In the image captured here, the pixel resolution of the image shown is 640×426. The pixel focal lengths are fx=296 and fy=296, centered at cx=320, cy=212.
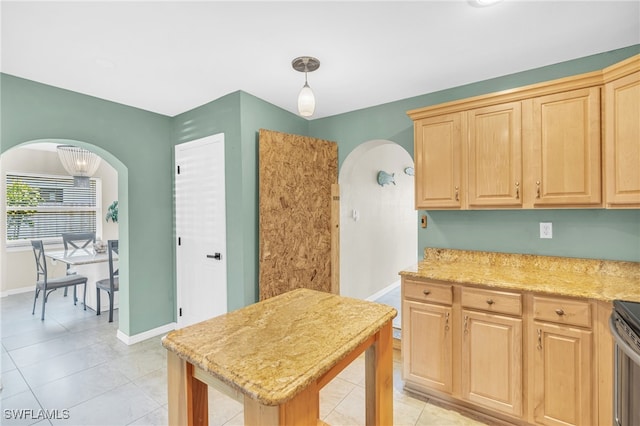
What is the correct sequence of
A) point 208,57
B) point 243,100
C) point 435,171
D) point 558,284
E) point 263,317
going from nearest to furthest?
1. point 263,317
2. point 558,284
3. point 208,57
4. point 435,171
5. point 243,100

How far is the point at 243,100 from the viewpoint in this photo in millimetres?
2764

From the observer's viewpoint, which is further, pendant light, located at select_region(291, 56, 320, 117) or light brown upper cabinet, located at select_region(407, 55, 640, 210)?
pendant light, located at select_region(291, 56, 320, 117)

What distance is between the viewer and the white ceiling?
1667 mm

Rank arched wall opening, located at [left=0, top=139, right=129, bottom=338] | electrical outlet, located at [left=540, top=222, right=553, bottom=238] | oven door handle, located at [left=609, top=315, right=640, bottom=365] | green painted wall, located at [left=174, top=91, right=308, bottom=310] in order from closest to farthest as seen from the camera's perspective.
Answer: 1. oven door handle, located at [left=609, top=315, right=640, bottom=365]
2. electrical outlet, located at [left=540, top=222, right=553, bottom=238]
3. green painted wall, located at [left=174, top=91, right=308, bottom=310]
4. arched wall opening, located at [left=0, top=139, right=129, bottom=338]

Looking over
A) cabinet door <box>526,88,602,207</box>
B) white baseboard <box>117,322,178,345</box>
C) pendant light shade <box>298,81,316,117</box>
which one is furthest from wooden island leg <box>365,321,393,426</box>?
white baseboard <box>117,322,178,345</box>

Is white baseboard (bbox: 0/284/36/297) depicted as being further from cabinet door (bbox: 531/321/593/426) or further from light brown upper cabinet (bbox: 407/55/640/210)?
cabinet door (bbox: 531/321/593/426)

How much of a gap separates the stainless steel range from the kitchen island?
0.97 meters

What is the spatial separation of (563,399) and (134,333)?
12.1 ft

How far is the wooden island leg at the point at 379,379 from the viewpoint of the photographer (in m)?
1.32

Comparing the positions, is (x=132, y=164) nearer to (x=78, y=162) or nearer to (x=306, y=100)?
(x=306, y=100)

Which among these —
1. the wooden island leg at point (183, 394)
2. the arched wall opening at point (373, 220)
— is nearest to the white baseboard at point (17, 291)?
the arched wall opening at point (373, 220)

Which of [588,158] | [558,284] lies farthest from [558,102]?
[558,284]

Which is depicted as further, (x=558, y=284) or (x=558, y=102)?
(x=558, y=102)

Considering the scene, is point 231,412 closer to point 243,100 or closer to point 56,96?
point 243,100
